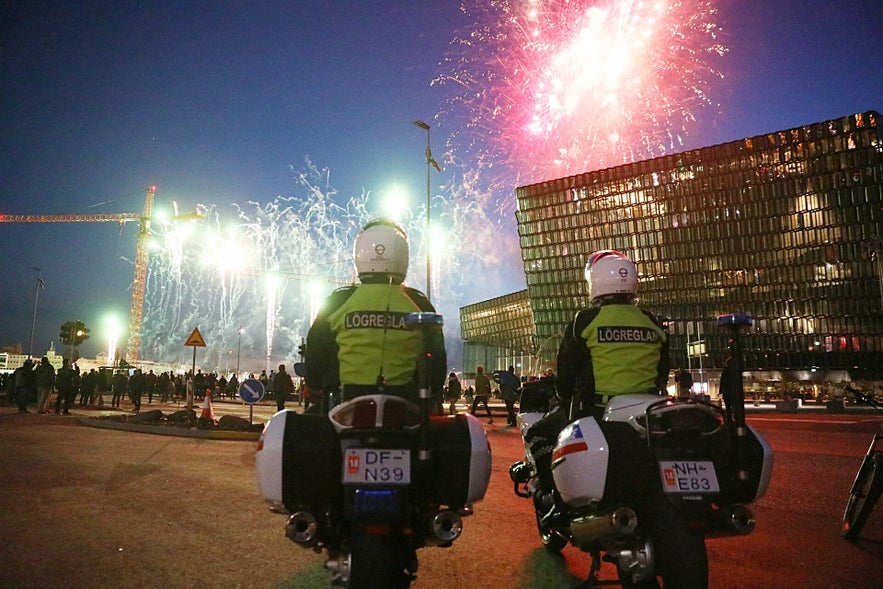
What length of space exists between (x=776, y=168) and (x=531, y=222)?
3367 centimetres

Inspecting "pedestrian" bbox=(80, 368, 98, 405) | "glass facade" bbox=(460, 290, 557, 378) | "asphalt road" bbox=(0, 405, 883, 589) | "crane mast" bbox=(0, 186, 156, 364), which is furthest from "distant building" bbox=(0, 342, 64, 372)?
"asphalt road" bbox=(0, 405, 883, 589)

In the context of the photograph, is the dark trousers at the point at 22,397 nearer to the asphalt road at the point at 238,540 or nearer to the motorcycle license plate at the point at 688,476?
the asphalt road at the point at 238,540

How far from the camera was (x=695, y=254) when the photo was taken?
82.0 meters

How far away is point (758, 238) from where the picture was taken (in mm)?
77500

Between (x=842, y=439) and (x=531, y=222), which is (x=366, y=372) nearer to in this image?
(x=842, y=439)

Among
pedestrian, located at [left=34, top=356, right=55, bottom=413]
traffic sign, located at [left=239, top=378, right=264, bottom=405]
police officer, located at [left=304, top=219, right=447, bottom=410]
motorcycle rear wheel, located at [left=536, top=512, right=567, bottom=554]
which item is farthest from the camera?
pedestrian, located at [left=34, top=356, right=55, bottom=413]

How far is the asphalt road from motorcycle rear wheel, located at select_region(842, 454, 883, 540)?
0.38ft

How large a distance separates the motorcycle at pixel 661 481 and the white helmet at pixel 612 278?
797mm

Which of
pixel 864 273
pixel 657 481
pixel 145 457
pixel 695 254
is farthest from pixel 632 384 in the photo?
pixel 695 254

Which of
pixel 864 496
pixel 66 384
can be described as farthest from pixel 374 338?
pixel 66 384

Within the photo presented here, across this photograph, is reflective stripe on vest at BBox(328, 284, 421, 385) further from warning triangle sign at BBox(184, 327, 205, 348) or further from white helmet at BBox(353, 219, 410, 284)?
warning triangle sign at BBox(184, 327, 205, 348)

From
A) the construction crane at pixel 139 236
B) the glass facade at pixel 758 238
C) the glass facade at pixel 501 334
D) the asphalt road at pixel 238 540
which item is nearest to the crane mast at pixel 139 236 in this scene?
the construction crane at pixel 139 236

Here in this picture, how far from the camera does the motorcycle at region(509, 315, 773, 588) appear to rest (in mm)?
2832

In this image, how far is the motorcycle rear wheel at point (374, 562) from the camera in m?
2.68
